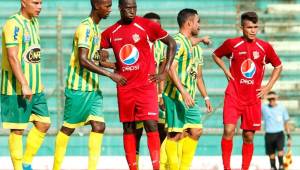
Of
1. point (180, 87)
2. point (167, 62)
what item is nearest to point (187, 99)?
point (180, 87)

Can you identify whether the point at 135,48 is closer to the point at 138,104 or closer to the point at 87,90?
the point at 138,104

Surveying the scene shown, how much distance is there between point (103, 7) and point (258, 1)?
32.1 ft

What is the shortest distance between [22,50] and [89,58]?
88 cm

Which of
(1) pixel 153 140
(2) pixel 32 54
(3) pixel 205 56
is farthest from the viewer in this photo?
(3) pixel 205 56

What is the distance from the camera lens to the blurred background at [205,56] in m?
17.9

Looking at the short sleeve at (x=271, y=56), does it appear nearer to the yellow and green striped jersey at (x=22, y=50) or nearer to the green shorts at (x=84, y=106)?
the green shorts at (x=84, y=106)

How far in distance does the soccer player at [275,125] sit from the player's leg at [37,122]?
7.73 m

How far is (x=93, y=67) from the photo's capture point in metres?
10.7

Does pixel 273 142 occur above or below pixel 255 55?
below

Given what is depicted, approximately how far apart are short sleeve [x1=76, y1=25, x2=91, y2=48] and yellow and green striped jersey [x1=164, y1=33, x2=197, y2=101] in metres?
1.65

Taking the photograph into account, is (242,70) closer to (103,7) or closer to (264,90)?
(264,90)

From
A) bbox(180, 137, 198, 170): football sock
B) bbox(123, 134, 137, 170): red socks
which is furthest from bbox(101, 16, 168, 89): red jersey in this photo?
bbox(180, 137, 198, 170): football sock

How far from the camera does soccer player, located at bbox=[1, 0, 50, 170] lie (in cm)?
1029

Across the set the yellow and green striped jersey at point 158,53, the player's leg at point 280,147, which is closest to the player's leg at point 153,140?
the yellow and green striped jersey at point 158,53
